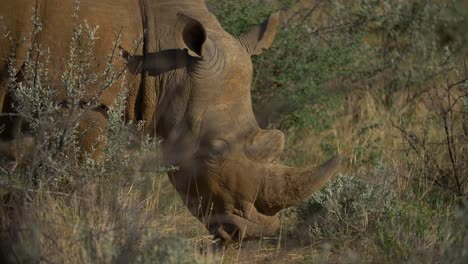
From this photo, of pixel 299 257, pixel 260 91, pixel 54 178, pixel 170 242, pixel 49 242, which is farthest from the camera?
pixel 260 91

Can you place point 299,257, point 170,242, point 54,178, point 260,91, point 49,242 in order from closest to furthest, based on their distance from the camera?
point 170,242
point 49,242
point 54,178
point 299,257
point 260,91

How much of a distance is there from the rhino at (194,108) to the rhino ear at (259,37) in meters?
0.33

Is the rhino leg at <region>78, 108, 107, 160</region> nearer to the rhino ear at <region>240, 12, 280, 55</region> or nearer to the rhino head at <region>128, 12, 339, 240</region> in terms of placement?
the rhino head at <region>128, 12, 339, 240</region>

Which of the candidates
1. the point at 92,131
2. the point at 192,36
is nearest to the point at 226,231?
the point at 92,131

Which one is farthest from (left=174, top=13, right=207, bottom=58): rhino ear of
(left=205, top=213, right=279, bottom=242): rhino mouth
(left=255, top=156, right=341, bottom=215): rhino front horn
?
(left=205, top=213, right=279, bottom=242): rhino mouth

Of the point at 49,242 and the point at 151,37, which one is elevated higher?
the point at 151,37

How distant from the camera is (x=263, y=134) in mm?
6809

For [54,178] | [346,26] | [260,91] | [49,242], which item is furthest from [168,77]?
[346,26]

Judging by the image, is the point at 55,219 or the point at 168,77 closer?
the point at 55,219

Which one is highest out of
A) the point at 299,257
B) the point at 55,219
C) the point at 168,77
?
the point at 168,77

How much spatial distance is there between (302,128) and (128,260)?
5060 mm

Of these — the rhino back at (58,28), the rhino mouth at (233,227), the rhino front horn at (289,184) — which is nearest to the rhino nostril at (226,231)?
the rhino mouth at (233,227)

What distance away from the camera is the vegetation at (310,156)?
5.49 metres

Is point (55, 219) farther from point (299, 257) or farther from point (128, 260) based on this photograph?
point (299, 257)
